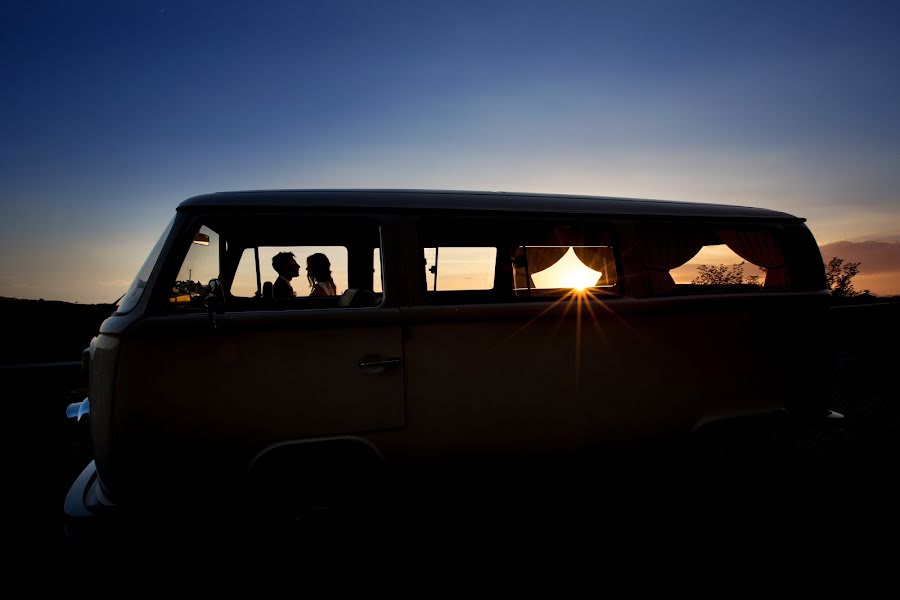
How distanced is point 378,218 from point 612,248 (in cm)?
162

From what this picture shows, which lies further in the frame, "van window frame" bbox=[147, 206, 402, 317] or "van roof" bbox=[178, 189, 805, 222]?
"van roof" bbox=[178, 189, 805, 222]

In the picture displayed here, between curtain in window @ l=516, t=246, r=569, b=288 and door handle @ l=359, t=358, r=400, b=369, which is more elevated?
curtain in window @ l=516, t=246, r=569, b=288

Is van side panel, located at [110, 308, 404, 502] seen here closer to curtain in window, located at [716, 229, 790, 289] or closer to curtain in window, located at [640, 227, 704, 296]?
curtain in window, located at [640, 227, 704, 296]

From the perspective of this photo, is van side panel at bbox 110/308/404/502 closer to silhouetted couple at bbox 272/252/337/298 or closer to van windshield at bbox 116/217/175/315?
van windshield at bbox 116/217/175/315

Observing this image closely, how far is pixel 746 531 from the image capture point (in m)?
3.22

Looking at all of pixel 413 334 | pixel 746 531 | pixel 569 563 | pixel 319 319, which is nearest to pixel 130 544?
pixel 319 319

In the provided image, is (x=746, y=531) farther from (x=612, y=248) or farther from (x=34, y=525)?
(x=34, y=525)

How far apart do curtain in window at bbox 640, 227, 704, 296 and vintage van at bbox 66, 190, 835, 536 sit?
2 centimetres

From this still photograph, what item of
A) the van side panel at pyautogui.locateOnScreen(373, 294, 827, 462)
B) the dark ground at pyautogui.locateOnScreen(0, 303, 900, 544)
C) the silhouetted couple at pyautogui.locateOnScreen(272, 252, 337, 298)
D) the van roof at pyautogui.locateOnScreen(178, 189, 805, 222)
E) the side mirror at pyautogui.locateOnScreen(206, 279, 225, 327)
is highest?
the van roof at pyautogui.locateOnScreen(178, 189, 805, 222)

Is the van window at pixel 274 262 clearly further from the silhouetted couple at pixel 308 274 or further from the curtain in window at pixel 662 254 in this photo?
the curtain in window at pixel 662 254

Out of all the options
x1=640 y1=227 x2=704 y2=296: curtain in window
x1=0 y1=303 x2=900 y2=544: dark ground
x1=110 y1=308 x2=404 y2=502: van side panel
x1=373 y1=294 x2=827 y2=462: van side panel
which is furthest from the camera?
x1=0 y1=303 x2=900 y2=544: dark ground

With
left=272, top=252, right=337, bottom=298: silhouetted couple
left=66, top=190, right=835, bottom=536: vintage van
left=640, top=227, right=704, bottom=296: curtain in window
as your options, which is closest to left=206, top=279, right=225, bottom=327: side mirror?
left=66, top=190, right=835, bottom=536: vintage van

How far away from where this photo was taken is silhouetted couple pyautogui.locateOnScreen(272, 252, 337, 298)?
383 cm

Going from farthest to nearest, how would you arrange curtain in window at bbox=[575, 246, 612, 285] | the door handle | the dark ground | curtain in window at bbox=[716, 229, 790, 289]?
curtain in window at bbox=[716, 229, 790, 289]
curtain in window at bbox=[575, 246, 612, 285]
the dark ground
the door handle
